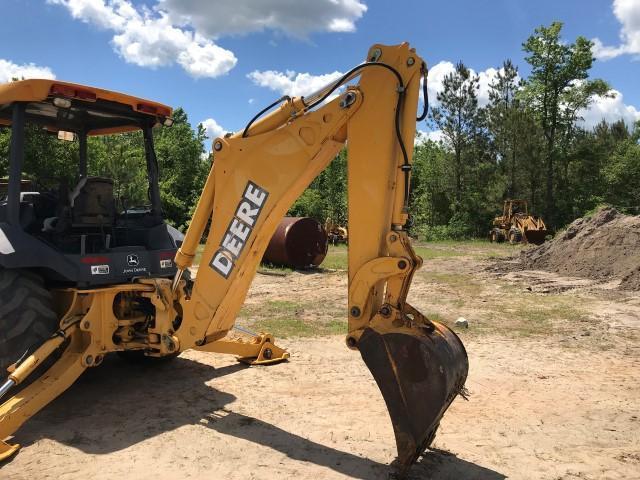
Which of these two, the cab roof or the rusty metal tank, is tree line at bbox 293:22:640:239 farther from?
the cab roof

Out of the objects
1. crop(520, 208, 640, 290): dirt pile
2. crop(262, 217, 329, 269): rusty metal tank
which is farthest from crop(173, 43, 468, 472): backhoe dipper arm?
crop(520, 208, 640, 290): dirt pile

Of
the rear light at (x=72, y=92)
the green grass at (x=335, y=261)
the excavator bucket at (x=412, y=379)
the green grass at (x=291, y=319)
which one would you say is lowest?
the green grass at (x=291, y=319)

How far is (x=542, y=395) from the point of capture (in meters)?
5.44

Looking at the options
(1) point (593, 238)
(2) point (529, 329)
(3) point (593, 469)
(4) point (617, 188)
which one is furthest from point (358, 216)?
(4) point (617, 188)

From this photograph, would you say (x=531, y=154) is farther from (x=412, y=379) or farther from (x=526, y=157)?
(x=412, y=379)

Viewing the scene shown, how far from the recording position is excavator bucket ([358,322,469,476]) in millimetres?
3455

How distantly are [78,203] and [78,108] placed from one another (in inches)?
34.0

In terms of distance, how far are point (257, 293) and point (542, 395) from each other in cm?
710

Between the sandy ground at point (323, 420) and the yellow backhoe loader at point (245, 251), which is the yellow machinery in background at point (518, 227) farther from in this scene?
the yellow backhoe loader at point (245, 251)

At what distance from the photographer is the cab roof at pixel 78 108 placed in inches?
183

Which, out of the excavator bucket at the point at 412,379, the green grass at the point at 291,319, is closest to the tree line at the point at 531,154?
the green grass at the point at 291,319

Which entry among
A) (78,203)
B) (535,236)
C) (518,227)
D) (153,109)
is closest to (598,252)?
(535,236)

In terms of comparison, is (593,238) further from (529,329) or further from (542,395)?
(542,395)

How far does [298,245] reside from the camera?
50.4ft
